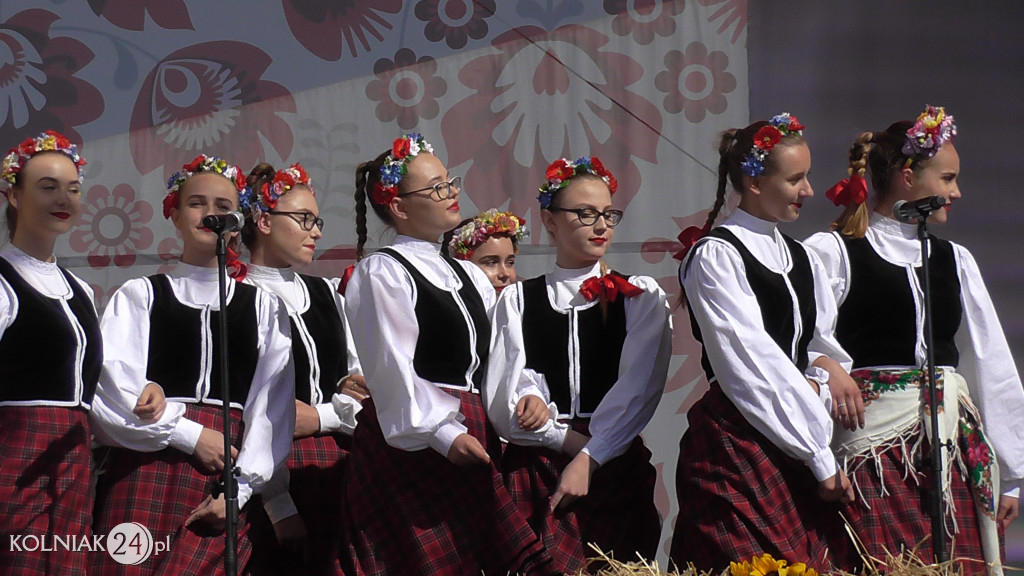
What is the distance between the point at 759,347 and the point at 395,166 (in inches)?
46.1

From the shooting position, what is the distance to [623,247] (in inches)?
205

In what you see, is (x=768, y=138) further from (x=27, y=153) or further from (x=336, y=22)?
(x=336, y=22)

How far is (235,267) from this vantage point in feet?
12.8

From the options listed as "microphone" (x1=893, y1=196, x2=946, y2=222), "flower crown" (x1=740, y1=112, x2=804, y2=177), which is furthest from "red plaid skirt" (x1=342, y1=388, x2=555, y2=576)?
"microphone" (x1=893, y1=196, x2=946, y2=222)

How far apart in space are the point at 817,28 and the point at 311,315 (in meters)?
2.40

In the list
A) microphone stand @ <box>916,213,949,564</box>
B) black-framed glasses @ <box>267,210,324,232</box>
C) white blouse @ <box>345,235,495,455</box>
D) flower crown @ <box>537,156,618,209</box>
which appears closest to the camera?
microphone stand @ <box>916,213,949,564</box>

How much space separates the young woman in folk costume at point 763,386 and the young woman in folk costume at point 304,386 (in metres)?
0.98

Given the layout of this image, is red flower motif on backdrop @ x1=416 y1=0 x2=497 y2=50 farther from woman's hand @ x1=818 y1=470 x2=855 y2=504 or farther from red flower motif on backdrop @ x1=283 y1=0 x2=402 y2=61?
woman's hand @ x1=818 y1=470 x2=855 y2=504

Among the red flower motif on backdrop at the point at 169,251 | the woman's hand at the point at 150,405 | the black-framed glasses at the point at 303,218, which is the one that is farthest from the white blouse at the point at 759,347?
the red flower motif on backdrop at the point at 169,251

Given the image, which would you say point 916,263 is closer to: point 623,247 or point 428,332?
point 428,332

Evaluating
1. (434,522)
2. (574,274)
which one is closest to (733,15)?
(574,274)

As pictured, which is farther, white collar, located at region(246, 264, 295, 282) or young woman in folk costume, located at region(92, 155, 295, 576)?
white collar, located at region(246, 264, 295, 282)

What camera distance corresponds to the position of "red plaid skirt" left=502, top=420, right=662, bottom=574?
345cm

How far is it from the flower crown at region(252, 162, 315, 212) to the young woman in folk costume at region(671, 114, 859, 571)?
1345 mm
